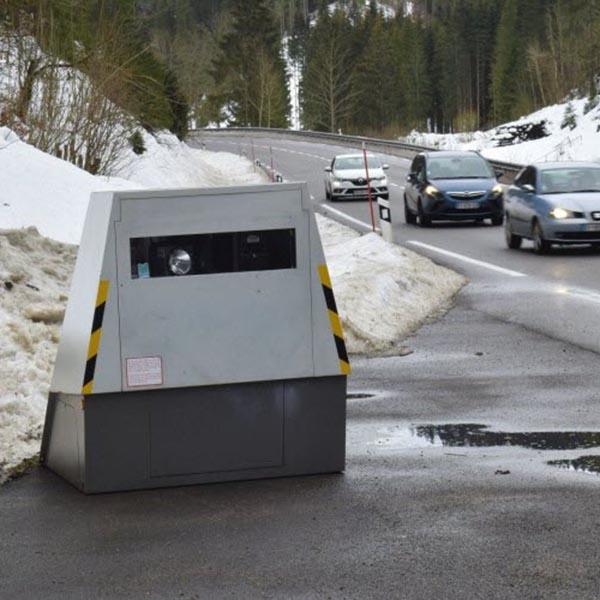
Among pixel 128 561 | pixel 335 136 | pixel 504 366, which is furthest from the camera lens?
pixel 335 136

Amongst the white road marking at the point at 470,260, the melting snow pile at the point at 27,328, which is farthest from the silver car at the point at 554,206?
the melting snow pile at the point at 27,328

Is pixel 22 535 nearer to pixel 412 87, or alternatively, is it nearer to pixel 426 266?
pixel 426 266

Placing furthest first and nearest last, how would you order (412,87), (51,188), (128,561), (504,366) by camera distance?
(412,87) → (51,188) → (504,366) → (128,561)

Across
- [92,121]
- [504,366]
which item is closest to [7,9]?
[92,121]

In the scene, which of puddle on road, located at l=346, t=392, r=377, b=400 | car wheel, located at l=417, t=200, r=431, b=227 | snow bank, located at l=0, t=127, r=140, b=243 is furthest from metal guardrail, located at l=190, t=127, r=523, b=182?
puddle on road, located at l=346, t=392, r=377, b=400

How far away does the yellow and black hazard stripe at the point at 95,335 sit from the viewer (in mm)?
8094

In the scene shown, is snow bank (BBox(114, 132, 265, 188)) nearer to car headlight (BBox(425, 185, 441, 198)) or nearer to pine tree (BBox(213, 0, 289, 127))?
car headlight (BBox(425, 185, 441, 198))

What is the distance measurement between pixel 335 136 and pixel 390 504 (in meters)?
78.9

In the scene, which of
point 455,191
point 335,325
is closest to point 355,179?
point 455,191

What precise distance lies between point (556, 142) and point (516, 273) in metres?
40.4

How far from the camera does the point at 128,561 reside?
662cm

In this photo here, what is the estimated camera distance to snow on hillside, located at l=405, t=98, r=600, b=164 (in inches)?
2222

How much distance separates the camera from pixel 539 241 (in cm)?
2531

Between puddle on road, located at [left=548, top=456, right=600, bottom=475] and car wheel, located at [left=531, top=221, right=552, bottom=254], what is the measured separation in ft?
55.5
